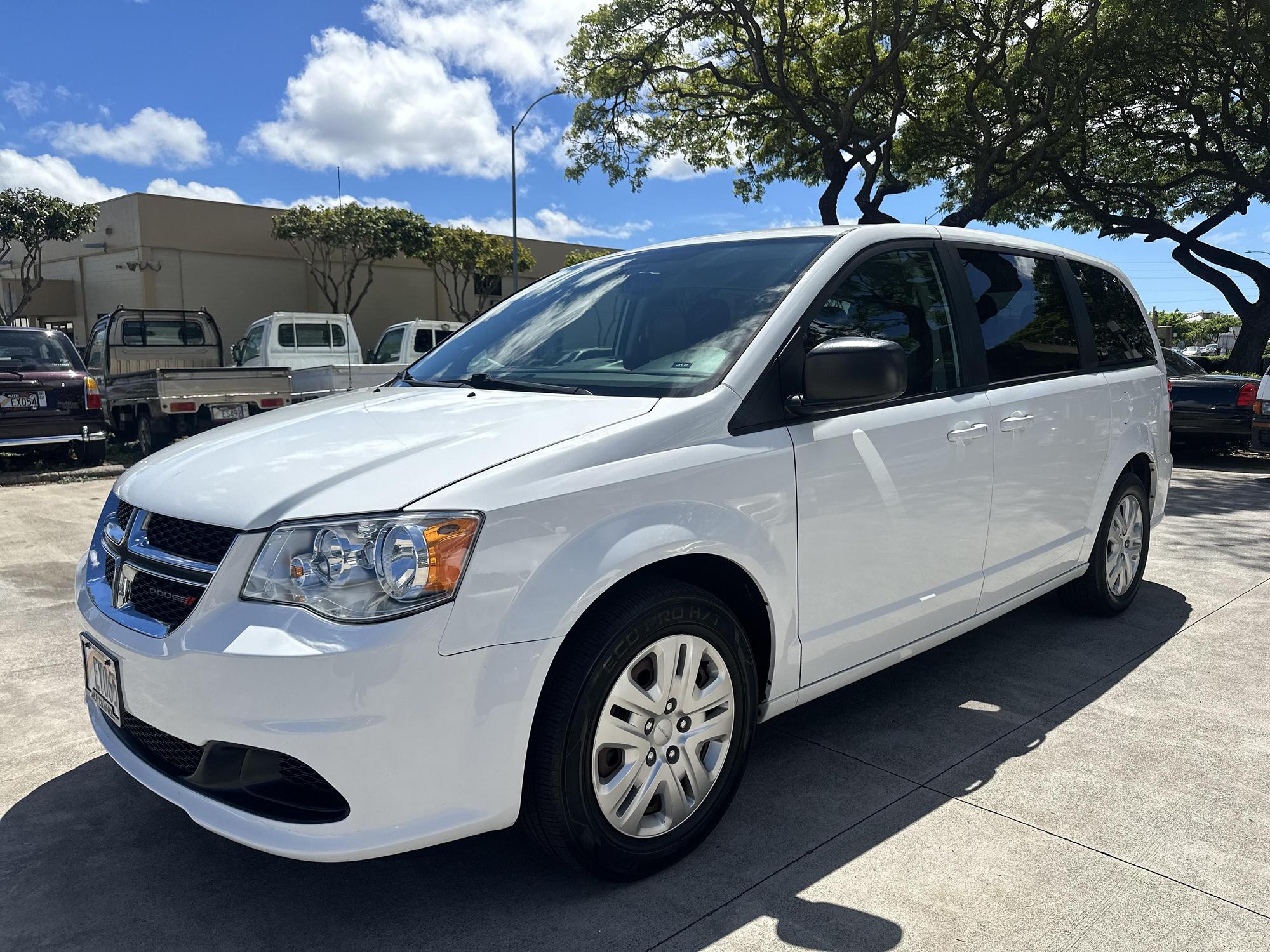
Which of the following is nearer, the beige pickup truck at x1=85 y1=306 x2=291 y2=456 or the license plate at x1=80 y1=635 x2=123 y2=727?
the license plate at x1=80 y1=635 x2=123 y2=727

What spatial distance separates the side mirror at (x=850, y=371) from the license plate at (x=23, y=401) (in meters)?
10.7

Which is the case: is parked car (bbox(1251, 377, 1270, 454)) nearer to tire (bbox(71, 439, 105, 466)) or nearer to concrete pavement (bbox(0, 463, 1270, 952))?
concrete pavement (bbox(0, 463, 1270, 952))

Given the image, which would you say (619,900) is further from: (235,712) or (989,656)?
(989,656)

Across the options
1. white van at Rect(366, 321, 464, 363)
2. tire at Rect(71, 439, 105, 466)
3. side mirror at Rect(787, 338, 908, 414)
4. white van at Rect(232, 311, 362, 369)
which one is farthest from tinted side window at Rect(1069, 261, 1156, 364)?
white van at Rect(232, 311, 362, 369)

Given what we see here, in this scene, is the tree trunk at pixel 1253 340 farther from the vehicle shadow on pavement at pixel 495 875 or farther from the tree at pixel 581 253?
the vehicle shadow on pavement at pixel 495 875

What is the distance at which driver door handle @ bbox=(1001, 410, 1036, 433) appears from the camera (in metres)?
3.67

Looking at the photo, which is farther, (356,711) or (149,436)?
(149,436)

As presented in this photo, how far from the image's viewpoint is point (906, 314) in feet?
11.4

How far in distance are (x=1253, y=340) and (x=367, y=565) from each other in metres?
24.8

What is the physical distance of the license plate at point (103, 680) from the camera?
2.51 metres

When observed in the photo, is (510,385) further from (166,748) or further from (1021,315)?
(1021,315)

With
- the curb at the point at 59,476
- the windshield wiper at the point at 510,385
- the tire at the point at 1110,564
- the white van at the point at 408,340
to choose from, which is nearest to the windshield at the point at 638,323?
the windshield wiper at the point at 510,385

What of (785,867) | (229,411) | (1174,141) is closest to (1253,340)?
(1174,141)

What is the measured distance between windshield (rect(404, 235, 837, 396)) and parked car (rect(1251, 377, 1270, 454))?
9.48 m
